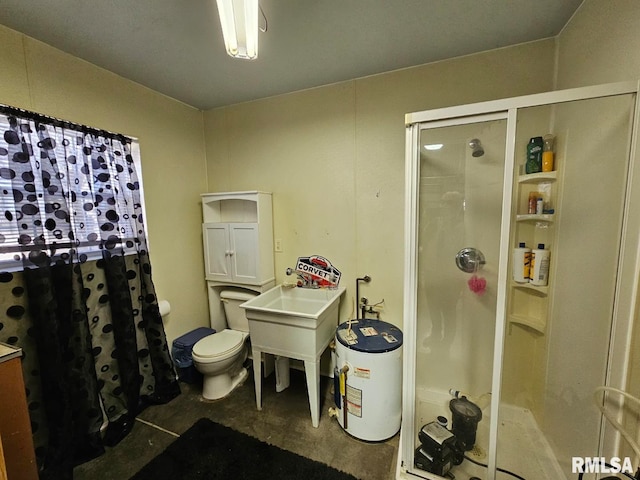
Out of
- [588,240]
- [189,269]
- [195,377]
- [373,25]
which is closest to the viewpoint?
[588,240]

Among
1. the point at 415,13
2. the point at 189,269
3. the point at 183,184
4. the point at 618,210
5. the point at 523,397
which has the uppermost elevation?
the point at 415,13

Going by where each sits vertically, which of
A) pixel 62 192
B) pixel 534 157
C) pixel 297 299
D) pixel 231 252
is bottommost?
pixel 297 299

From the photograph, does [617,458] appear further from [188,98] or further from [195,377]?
[188,98]

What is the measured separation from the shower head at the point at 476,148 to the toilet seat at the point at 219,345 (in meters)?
2.16

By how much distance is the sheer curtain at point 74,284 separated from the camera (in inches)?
55.2

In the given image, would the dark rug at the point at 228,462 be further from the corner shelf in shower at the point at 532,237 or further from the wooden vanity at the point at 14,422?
the corner shelf in shower at the point at 532,237

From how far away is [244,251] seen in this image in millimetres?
2338

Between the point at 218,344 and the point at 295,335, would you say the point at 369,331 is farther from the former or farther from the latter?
the point at 218,344

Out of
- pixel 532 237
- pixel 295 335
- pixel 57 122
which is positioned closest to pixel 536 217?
pixel 532 237

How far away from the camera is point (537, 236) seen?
1.62 m

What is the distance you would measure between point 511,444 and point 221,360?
1.97m

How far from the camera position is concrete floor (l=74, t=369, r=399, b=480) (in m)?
1.52

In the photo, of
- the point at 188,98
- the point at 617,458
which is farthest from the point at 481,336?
the point at 188,98

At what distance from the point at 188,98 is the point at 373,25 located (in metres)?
1.71
